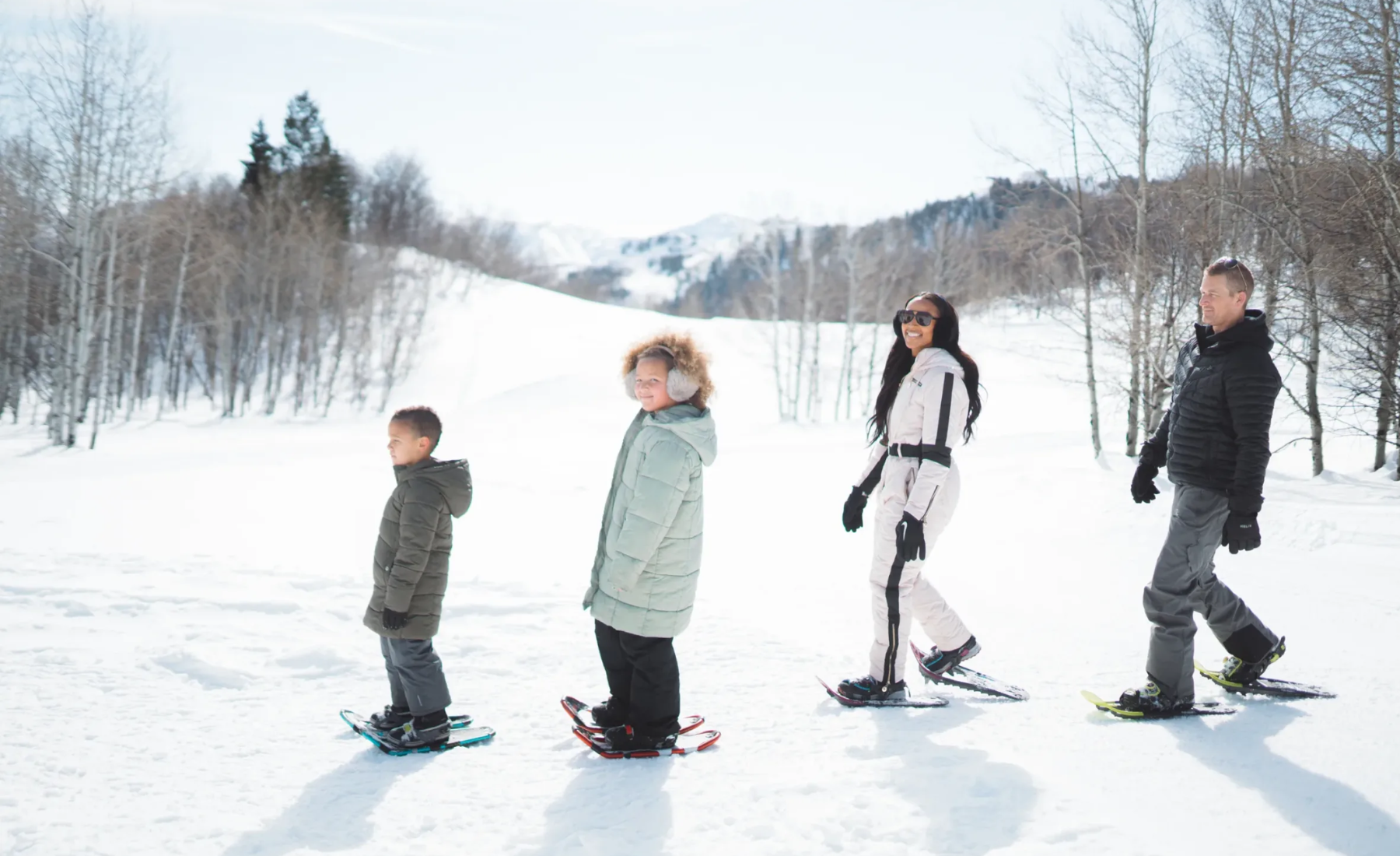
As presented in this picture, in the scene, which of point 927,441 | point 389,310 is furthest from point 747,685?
point 389,310

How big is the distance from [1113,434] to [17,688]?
19.5 m

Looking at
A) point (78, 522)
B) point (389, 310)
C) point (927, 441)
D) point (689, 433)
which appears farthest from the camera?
point (389, 310)

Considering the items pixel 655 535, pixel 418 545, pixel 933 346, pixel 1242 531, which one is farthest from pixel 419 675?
pixel 1242 531

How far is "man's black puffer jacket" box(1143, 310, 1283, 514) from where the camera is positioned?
11.6ft

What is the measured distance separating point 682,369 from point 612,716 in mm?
1644

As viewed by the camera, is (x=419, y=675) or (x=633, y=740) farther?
(x=419, y=675)

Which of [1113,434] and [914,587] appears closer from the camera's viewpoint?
[914,587]

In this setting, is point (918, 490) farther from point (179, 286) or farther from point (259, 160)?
point (259, 160)

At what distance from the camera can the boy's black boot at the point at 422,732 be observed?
3.68m

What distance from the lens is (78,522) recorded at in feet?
27.5

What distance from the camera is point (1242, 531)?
3.50 meters

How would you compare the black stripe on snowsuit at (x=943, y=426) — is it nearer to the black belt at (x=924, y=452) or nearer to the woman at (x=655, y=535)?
the black belt at (x=924, y=452)

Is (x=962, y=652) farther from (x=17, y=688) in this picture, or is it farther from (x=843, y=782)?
(x=17, y=688)

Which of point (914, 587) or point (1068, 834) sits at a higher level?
point (914, 587)
